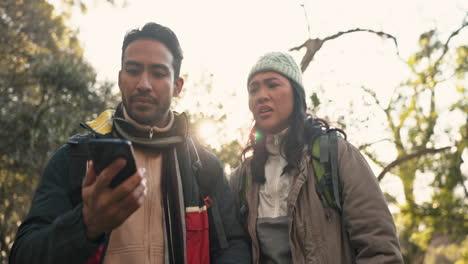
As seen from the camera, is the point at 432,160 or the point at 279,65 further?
the point at 432,160

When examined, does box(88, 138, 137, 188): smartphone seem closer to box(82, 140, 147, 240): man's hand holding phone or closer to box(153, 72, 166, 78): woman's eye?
box(82, 140, 147, 240): man's hand holding phone

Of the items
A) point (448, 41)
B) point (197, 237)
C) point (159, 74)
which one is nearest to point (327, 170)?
point (197, 237)

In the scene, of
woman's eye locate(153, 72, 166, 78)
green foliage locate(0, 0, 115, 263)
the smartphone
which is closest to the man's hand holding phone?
the smartphone

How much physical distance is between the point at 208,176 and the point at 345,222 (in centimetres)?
106

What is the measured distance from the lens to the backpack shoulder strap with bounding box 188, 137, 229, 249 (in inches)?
95.3

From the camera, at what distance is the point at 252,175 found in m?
3.21

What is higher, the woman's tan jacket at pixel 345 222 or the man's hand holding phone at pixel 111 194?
the man's hand holding phone at pixel 111 194

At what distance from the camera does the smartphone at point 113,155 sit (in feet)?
4.27

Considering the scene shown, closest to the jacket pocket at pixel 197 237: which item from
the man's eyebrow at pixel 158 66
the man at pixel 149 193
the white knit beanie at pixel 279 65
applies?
the man at pixel 149 193

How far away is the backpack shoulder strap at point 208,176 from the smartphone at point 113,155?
121cm

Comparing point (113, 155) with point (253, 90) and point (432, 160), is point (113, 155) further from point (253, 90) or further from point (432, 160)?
point (432, 160)

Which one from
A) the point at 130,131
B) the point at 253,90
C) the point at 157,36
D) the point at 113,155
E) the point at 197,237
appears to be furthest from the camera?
the point at 253,90

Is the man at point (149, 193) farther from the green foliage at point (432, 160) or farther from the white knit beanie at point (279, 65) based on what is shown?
the green foliage at point (432, 160)

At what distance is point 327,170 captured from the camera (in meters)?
2.69
